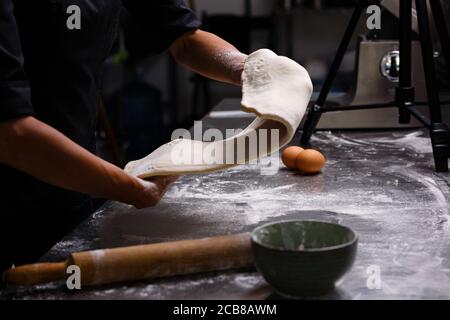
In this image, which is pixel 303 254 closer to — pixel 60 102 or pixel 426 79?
pixel 60 102

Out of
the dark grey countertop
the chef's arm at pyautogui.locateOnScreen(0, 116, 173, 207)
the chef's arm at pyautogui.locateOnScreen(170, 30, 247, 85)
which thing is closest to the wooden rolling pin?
the dark grey countertop

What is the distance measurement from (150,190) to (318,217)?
346 millimetres

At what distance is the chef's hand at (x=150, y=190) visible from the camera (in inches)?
52.1

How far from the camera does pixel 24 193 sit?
1544mm

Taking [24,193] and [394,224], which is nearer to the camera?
[394,224]

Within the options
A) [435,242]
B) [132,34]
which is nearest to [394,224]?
[435,242]

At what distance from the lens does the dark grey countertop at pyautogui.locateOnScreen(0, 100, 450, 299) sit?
1.05 meters

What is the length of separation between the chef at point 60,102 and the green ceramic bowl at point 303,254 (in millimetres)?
373

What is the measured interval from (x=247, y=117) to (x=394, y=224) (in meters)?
1.40

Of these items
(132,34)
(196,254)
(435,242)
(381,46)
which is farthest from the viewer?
(132,34)

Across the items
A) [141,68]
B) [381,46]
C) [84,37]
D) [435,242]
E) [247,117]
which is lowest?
[141,68]

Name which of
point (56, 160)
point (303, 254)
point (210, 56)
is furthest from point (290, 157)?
point (303, 254)
